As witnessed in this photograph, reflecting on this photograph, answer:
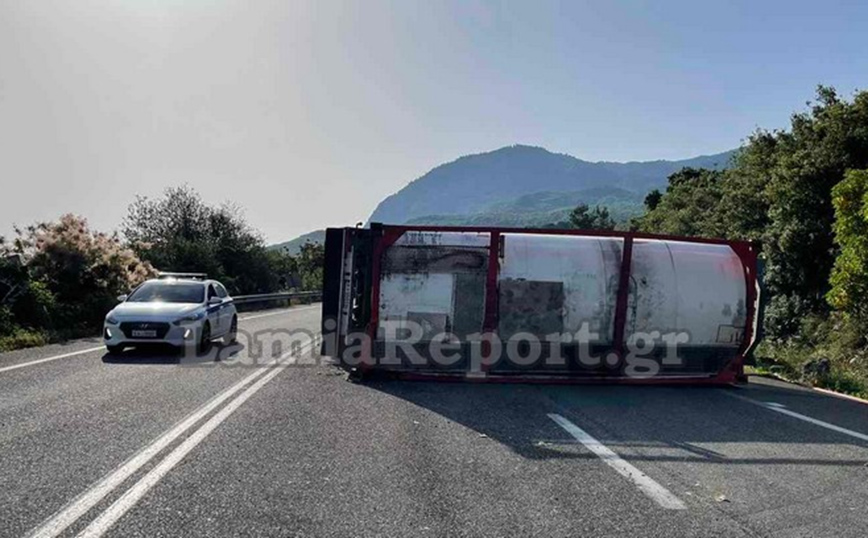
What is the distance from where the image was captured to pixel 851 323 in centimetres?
1526

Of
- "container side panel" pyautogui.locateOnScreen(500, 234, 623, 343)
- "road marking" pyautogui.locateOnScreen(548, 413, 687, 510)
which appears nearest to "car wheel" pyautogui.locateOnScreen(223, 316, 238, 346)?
"container side panel" pyautogui.locateOnScreen(500, 234, 623, 343)

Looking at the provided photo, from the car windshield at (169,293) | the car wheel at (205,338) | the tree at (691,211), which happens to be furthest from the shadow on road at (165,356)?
the tree at (691,211)

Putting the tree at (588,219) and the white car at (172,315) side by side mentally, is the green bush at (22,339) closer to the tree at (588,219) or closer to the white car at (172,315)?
the white car at (172,315)

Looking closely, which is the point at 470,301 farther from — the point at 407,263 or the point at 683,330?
the point at 683,330

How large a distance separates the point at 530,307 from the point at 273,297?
25930 millimetres

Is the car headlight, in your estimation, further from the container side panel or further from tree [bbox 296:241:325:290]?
tree [bbox 296:241:325:290]

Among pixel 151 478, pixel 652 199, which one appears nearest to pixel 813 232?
pixel 151 478

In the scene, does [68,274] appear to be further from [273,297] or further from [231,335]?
[273,297]

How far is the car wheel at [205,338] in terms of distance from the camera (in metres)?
13.9

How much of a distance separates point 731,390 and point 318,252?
61083 millimetres

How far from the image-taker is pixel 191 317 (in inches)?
529

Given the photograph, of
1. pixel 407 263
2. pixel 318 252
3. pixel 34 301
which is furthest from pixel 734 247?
pixel 318 252

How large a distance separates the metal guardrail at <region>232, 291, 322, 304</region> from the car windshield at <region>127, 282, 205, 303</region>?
11366 mm

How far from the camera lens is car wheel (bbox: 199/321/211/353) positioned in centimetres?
1393
